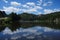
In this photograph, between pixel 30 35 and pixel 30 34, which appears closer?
pixel 30 35

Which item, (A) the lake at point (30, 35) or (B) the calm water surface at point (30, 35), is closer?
(B) the calm water surface at point (30, 35)

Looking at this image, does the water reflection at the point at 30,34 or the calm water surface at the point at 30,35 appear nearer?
the calm water surface at the point at 30,35

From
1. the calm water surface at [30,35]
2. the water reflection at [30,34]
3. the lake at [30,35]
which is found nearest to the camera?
the calm water surface at [30,35]

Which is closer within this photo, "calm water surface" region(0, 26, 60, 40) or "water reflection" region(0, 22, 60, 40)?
"calm water surface" region(0, 26, 60, 40)

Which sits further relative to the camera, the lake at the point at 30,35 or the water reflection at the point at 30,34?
the water reflection at the point at 30,34

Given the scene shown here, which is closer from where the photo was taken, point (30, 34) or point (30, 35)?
point (30, 35)

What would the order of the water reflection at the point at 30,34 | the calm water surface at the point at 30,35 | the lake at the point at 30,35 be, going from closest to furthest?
the calm water surface at the point at 30,35
the lake at the point at 30,35
the water reflection at the point at 30,34

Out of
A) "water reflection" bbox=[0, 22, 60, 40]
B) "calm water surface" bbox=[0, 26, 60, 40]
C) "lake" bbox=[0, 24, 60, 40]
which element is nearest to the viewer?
"calm water surface" bbox=[0, 26, 60, 40]

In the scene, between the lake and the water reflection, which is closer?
the lake

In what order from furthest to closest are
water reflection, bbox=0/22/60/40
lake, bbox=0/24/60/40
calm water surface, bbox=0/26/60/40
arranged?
water reflection, bbox=0/22/60/40 < lake, bbox=0/24/60/40 < calm water surface, bbox=0/26/60/40
